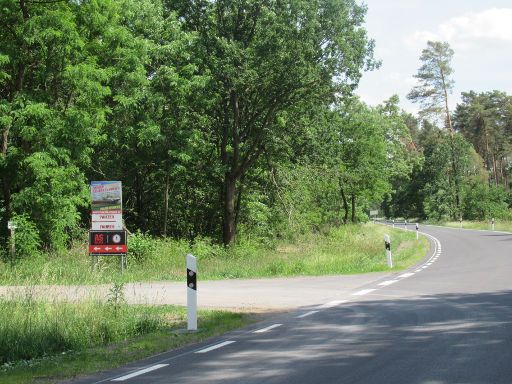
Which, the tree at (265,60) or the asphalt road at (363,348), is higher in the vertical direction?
the tree at (265,60)

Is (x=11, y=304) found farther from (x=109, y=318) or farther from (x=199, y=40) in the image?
(x=199, y=40)

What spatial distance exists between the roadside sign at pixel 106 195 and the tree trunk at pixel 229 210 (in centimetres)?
1325

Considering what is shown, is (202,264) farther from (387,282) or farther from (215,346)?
(215,346)

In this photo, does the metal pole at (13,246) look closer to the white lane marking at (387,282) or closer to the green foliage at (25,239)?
the green foliage at (25,239)

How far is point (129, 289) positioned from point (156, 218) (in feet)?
60.3

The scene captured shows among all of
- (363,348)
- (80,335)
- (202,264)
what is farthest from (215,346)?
(202,264)

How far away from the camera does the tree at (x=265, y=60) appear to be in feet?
90.5

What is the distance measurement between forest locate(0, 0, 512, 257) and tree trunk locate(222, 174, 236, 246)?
0.06 m

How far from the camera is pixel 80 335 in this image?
8805 mm

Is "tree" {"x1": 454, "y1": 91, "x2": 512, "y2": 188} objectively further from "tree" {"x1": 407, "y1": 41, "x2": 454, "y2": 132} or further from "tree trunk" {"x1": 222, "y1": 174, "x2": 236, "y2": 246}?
"tree trunk" {"x1": 222, "y1": 174, "x2": 236, "y2": 246}

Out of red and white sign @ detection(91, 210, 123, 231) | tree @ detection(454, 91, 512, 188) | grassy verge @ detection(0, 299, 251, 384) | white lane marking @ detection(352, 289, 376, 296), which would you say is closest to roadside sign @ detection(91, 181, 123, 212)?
red and white sign @ detection(91, 210, 123, 231)


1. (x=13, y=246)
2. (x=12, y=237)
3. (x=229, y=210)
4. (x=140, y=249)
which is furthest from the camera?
(x=229, y=210)

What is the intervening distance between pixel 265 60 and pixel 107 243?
44.7 ft

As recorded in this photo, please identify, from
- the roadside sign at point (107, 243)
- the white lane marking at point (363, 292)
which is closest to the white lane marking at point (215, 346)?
the white lane marking at point (363, 292)
